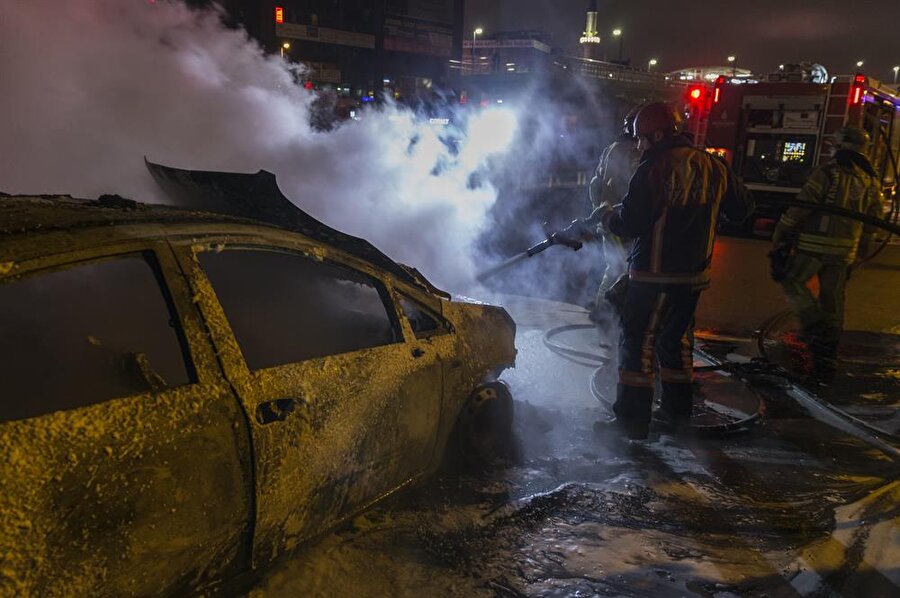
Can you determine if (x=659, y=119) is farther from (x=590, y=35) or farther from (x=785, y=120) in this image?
(x=590, y=35)

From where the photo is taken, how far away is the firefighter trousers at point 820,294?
615 cm

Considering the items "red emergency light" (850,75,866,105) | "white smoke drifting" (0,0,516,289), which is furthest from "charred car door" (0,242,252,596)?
"red emergency light" (850,75,866,105)

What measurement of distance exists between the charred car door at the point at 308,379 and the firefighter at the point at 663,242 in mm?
1604

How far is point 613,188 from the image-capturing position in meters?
6.31

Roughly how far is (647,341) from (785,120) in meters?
12.0

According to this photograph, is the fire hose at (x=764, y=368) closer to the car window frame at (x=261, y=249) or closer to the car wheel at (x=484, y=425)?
the car wheel at (x=484, y=425)

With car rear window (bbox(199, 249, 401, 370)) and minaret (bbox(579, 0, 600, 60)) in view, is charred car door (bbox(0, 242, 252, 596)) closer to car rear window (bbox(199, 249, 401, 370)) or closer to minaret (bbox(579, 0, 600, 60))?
car rear window (bbox(199, 249, 401, 370))

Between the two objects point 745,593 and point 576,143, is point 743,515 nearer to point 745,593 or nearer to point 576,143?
point 745,593

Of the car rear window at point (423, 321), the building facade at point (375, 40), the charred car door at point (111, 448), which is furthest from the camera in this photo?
the building facade at point (375, 40)

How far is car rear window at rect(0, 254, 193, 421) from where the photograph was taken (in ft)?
6.70

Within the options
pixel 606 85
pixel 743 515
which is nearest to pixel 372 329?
pixel 743 515

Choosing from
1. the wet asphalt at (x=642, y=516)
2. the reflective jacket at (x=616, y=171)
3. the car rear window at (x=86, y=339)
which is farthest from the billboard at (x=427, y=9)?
the car rear window at (x=86, y=339)

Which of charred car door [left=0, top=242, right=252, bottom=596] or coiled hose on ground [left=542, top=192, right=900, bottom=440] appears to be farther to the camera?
coiled hose on ground [left=542, top=192, right=900, bottom=440]

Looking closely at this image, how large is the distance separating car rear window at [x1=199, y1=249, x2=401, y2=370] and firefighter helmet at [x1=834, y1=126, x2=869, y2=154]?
4961mm
